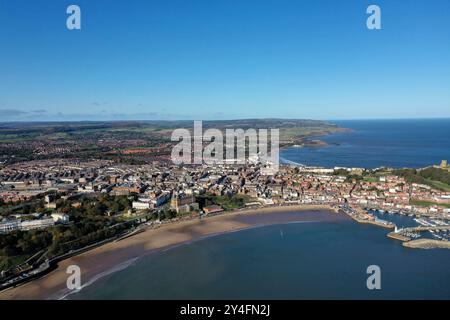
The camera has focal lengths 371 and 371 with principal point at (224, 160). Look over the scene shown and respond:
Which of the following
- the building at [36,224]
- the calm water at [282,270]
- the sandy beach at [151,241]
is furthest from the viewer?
the building at [36,224]

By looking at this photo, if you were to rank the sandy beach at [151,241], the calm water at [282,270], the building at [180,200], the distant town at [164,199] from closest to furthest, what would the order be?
the calm water at [282,270] < the sandy beach at [151,241] < the distant town at [164,199] < the building at [180,200]

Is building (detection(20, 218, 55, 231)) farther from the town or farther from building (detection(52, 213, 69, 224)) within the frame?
building (detection(52, 213, 69, 224))

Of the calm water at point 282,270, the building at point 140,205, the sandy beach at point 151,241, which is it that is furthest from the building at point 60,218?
the calm water at point 282,270

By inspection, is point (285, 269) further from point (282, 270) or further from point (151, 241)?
point (151, 241)

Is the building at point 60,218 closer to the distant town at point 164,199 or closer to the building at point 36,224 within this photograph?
the distant town at point 164,199
